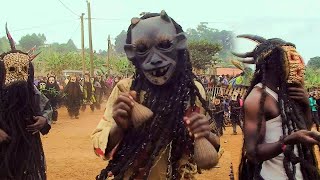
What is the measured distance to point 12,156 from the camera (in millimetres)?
4652

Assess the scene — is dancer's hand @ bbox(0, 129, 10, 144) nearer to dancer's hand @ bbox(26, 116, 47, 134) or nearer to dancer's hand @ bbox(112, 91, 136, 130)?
dancer's hand @ bbox(26, 116, 47, 134)

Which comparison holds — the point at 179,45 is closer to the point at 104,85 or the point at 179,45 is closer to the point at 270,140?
the point at 270,140

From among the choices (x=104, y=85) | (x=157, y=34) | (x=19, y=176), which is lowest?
(x=104, y=85)

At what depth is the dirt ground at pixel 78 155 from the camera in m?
8.93

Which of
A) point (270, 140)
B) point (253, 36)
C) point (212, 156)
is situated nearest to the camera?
point (212, 156)

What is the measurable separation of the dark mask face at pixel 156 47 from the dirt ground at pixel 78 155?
537 centimetres

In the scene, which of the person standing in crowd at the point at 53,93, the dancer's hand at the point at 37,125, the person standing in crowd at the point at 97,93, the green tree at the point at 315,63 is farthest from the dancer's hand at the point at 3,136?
the green tree at the point at 315,63

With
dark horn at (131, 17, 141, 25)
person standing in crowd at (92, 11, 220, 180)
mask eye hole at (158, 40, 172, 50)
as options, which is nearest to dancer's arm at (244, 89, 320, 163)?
person standing in crowd at (92, 11, 220, 180)

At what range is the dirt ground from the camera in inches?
352

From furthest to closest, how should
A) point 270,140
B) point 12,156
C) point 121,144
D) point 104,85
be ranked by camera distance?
point 104,85
point 12,156
point 270,140
point 121,144

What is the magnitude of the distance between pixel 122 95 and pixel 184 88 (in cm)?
46

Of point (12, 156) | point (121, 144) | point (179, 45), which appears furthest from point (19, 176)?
point (179, 45)

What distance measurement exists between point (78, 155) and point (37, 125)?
640 centimetres

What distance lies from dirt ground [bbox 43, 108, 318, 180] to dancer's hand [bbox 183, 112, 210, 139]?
18.3 ft
